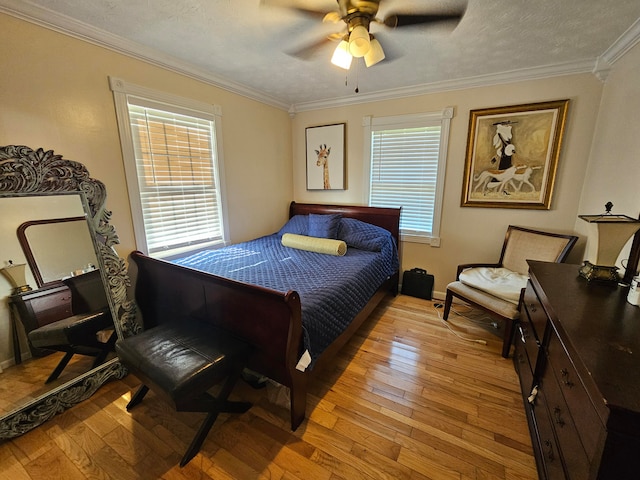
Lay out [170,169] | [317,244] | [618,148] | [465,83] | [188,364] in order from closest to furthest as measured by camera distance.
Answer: [188,364]
[618,148]
[170,169]
[465,83]
[317,244]

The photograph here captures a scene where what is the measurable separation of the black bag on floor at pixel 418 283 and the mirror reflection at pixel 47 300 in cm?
300

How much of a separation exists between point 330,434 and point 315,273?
1.08 meters

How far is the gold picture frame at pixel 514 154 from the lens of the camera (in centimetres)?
249

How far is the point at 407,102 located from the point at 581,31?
4.77ft

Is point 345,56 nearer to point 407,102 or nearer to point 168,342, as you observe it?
point 407,102

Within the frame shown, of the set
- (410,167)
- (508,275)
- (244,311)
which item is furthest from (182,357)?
(410,167)

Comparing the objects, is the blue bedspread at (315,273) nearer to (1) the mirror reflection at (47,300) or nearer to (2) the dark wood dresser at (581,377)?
(1) the mirror reflection at (47,300)

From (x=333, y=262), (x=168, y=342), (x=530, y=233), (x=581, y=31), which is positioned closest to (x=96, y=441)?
(x=168, y=342)

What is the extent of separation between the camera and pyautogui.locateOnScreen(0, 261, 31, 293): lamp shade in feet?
4.96

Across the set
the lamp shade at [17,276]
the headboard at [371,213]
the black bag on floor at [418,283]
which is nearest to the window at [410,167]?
the headboard at [371,213]

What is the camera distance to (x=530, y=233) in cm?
261

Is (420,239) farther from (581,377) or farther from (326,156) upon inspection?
(581,377)

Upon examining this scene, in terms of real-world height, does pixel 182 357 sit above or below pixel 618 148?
below

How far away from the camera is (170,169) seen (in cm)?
243
